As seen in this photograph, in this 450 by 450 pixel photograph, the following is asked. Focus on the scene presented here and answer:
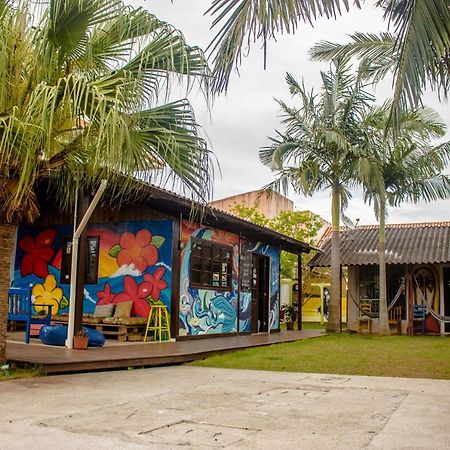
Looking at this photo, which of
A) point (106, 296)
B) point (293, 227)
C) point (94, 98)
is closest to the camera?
point (94, 98)

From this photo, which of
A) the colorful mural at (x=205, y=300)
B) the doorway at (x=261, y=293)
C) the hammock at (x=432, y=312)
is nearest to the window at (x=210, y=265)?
the colorful mural at (x=205, y=300)

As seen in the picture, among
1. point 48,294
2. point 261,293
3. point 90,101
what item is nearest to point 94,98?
point 90,101

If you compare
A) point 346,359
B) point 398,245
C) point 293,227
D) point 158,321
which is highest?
point 293,227

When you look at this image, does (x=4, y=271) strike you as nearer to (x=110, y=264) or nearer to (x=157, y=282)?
(x=157, y=282)

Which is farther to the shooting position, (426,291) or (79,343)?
(426,291)

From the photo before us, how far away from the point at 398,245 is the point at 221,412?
47.3ft

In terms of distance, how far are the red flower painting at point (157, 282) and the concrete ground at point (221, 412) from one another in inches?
153

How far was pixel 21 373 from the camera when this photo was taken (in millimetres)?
6590

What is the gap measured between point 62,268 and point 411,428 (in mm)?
9175

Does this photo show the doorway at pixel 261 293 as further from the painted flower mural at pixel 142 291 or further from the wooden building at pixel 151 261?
the painted flower mural at pixel 142 291

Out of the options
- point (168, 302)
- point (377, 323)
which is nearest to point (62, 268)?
point (168, 302)

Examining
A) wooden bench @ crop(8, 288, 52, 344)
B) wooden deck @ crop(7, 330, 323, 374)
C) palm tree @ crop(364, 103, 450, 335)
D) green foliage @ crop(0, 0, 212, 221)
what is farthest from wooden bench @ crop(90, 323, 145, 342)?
palm tree @ crop(364, 103, 450, 335)

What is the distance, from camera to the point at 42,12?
5.65 metres

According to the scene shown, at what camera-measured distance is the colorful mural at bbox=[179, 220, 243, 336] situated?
37.6 ft
